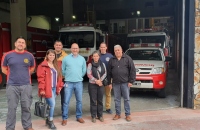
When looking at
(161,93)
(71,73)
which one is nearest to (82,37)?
(161,93)

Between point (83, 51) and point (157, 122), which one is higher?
point (83, 51)

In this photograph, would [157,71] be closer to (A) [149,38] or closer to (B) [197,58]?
(B) [197,58]

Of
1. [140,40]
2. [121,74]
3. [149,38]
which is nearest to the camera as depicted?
[121,74]

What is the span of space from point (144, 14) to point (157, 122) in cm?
1897

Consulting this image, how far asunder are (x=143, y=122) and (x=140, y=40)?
7661 mm

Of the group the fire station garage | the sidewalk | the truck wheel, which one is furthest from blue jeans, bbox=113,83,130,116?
the truck wheel

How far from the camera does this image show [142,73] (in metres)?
7.59

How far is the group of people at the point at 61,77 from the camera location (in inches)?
176

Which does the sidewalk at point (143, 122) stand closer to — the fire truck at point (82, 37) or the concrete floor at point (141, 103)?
the concrete floor at point (141, 103)

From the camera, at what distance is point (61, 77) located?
16.4 ft

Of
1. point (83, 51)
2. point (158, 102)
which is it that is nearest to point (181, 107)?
point (158, 102)

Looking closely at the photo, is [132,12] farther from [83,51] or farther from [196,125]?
[196,125]

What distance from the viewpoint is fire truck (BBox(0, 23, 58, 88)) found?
379 inches

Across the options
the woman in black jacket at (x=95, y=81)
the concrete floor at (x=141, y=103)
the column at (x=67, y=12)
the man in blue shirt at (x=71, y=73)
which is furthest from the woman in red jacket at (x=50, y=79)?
the column at (x=67, y=12)
